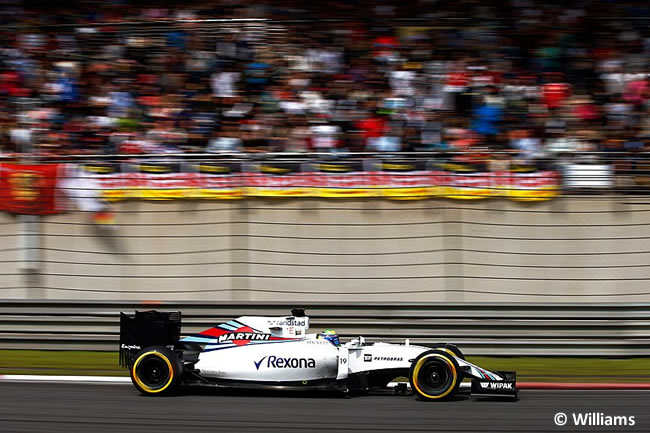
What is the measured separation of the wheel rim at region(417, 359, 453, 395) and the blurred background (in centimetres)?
202

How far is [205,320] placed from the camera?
9.68m

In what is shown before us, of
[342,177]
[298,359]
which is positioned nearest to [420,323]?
[342,177]

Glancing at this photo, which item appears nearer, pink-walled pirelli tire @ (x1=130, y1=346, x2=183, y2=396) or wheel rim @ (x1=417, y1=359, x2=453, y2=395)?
wheel rim @ (x1=417, y1=359, x2=453, y2=395)

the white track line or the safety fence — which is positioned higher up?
the safety fence

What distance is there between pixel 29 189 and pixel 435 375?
18.9 ft

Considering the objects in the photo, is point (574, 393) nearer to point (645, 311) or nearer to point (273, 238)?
point (645, 311)

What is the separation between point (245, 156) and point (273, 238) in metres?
1.25

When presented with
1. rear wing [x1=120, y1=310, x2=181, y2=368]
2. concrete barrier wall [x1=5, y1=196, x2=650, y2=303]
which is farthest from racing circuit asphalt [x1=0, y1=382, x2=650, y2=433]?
concrete barrier wall [x1=5, y1=196, x2=650, y2=303]

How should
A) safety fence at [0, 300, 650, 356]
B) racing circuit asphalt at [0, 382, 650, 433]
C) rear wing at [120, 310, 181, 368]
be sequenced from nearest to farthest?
racing circuit asphalt at [0, 382, 650, 433] → rear wing at [120, 310, 181, 368] → safety fence at [0, 300, 650, 356]

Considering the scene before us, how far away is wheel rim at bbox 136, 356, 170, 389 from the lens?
24.3ft

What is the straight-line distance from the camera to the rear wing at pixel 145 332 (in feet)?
25.2

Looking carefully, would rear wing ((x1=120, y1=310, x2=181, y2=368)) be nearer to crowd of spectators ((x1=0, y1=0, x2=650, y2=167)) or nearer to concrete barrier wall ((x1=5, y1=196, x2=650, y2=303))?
concrete barrier wall ((x1=5, y1=196, x2=650, y2=303))

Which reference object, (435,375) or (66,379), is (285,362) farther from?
(66,379)

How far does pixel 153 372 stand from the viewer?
24.7ft
